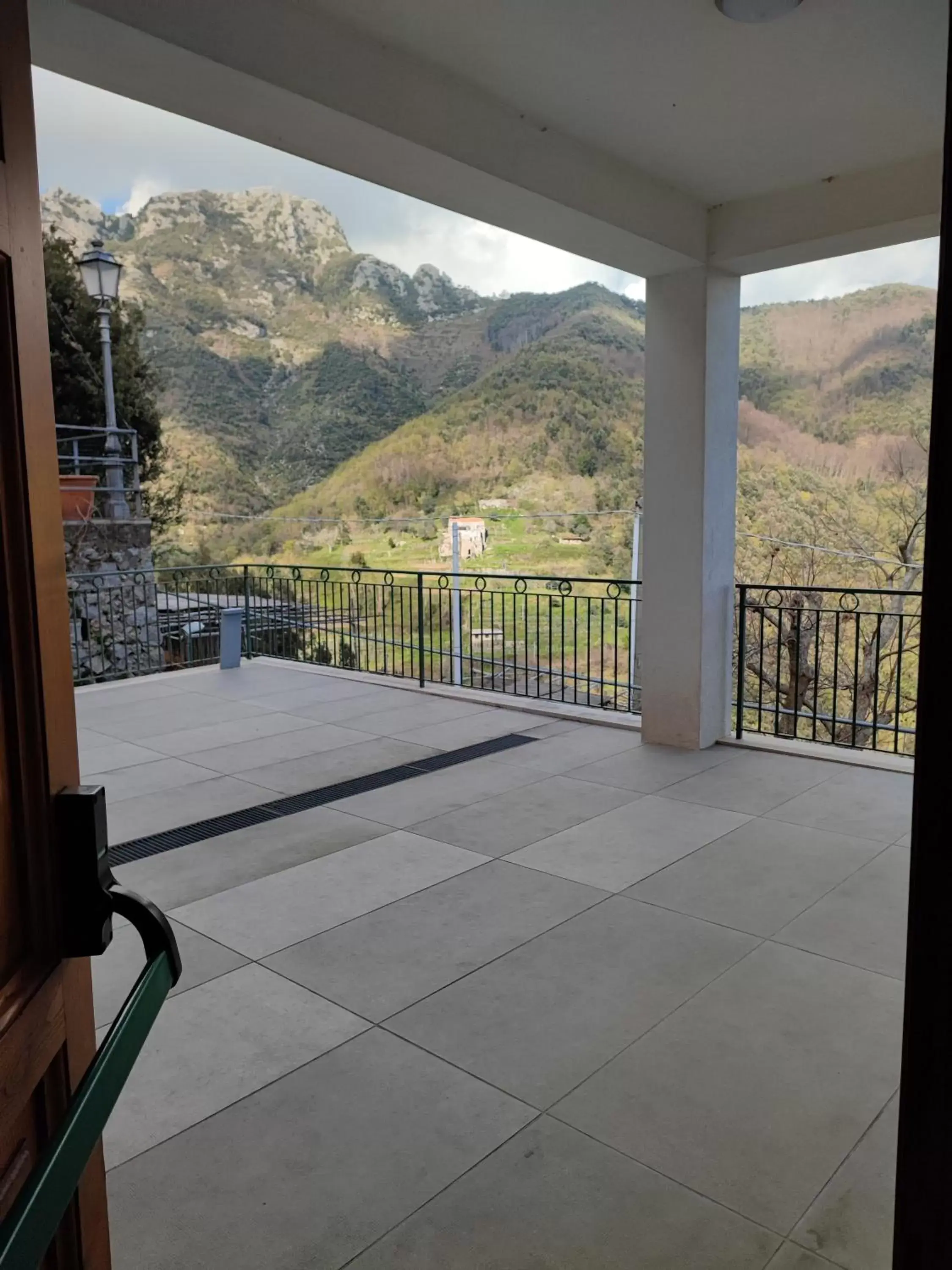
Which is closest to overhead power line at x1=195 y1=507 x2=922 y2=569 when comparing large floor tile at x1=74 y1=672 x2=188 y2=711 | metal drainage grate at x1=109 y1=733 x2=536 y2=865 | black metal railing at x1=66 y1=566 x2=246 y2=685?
black metal railing at x1=66 y1=566 x2=246 y2=685

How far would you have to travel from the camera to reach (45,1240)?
1.98 ft

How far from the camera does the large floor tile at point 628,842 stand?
3.08 m

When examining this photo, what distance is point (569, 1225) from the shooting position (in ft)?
4.99

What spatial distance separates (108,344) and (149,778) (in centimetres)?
749

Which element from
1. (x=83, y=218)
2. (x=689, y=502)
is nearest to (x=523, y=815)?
(x=689, y=502)

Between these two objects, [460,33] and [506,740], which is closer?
[460,33]

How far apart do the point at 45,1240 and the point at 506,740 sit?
14.5ft

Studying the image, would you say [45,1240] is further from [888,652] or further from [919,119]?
[888,652]

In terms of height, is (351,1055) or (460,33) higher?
(460,33)

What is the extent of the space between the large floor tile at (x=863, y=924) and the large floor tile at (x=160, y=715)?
3.93 m

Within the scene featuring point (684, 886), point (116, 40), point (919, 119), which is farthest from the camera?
point (919, 119)

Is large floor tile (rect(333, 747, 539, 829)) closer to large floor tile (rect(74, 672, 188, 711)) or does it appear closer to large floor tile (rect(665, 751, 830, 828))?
large floor tile (rect(665, 751, 830, 828))

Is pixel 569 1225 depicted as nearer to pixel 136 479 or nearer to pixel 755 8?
pixel 755 8

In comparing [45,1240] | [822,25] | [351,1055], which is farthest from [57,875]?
[822,25]
